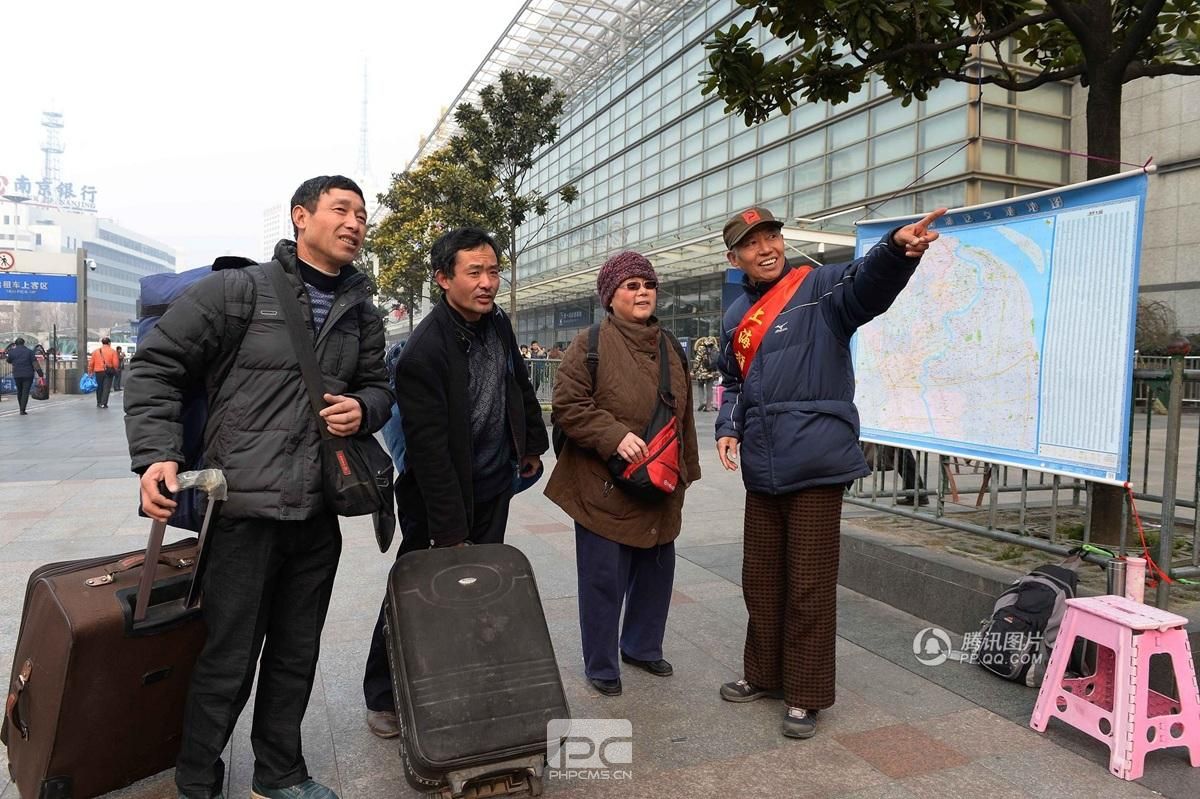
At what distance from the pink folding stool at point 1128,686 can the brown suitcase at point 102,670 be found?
283cm

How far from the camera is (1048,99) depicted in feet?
55.3

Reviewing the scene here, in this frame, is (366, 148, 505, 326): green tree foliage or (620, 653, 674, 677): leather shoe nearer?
(620, 653, 674, 677): leather shoe

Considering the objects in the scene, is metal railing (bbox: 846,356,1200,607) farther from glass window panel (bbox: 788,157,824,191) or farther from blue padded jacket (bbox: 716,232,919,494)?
glass window panel (bbox: 788,157,824,191)

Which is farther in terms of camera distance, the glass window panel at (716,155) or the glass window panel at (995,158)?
the glass window panel at (716,155)

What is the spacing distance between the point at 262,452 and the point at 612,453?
134 cm

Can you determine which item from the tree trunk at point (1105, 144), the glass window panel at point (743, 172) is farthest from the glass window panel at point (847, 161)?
the tree trunk at point (1105, 144)

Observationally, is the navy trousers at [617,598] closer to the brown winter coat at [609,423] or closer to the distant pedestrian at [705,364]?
the brown winter coat at [609,423]

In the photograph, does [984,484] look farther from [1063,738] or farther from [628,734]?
[628,734]

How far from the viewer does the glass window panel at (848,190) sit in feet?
59.0

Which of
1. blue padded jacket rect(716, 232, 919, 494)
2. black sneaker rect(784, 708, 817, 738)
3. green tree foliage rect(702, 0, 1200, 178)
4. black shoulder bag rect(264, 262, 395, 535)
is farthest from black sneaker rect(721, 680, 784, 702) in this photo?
green tree foliage rect(702, 0, 1200, 178)

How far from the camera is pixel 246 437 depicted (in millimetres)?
2170

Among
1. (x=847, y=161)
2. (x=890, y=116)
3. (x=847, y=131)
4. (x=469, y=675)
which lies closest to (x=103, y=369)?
(x=847, y=161)

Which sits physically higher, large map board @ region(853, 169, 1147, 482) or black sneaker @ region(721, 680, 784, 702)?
large map board @ region(853, 169, 1147, 482)

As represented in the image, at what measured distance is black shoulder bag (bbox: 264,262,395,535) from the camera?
7.27 ft
